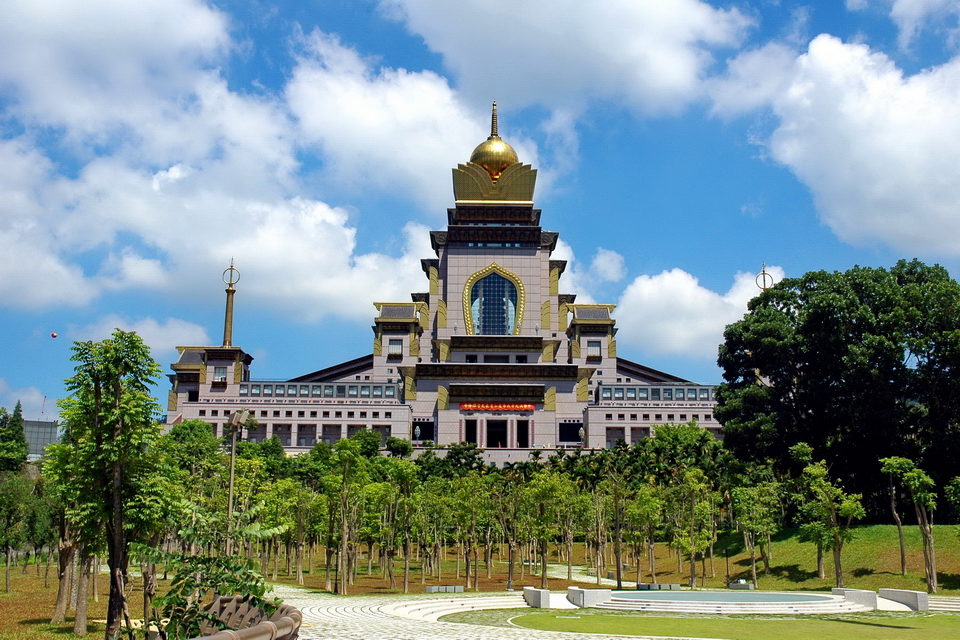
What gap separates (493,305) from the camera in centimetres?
12288

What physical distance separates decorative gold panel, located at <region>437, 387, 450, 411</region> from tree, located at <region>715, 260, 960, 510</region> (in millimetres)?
49491

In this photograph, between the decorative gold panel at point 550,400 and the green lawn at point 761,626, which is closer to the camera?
the green lawn at point 761,626

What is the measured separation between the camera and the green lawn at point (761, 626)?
86.3 ft

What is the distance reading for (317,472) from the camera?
83688mm

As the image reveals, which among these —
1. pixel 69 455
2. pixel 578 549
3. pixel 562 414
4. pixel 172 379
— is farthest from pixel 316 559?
pixel 69 455

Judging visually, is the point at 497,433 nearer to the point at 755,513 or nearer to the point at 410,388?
the point at 410,388

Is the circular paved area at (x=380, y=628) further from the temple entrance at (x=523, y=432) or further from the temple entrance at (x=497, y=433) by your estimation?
the temple entrance at (x=497, y=433)

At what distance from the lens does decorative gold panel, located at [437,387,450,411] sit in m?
110

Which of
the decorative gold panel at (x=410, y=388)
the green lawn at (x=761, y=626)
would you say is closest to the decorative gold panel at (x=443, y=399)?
the decorative gold panel at (x=410, y=388)

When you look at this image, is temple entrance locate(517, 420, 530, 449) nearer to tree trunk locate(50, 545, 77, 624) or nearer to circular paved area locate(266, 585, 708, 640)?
circular paved area locate(266, 585, 708, 640)

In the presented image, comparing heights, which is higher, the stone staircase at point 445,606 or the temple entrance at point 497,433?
the temple entrance at point 497,433

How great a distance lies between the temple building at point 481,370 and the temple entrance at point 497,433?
0.17 m

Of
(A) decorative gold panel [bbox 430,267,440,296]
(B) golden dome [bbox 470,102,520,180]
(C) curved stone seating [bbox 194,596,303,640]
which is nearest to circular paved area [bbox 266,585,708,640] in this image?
(C) curved stone seating [bbox 194,596,303,640]

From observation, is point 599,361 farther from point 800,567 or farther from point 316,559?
point 800,567
